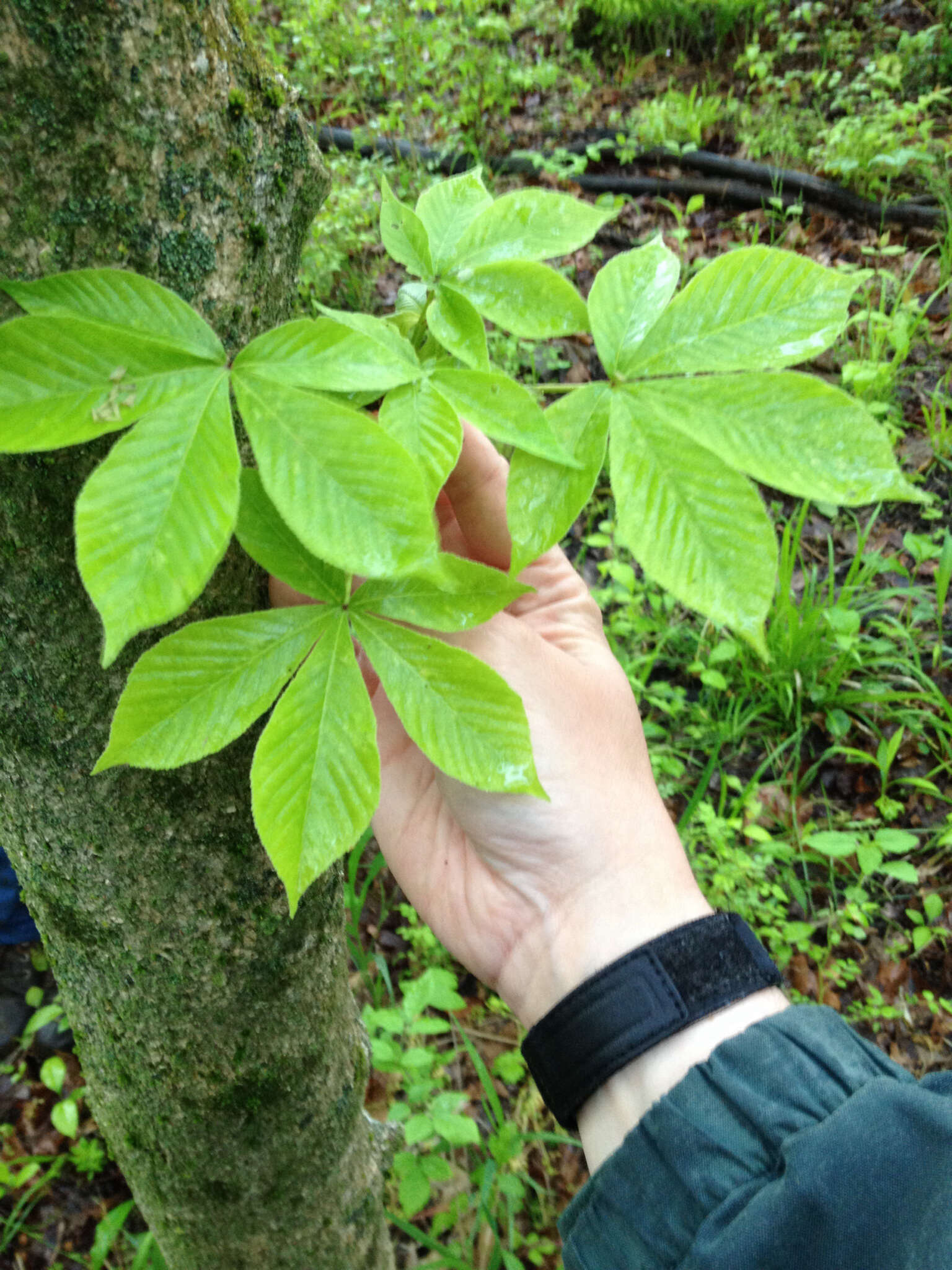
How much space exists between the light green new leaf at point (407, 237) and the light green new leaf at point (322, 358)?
9.2 inches

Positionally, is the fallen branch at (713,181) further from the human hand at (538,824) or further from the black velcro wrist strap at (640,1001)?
the black velcro wrist strap at (640,1001)

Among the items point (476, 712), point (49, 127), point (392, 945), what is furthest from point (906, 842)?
point (49, 127)

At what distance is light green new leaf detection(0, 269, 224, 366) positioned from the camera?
64 centimetres

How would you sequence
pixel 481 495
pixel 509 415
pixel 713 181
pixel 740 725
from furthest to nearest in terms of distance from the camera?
pixel 713 181
pixel 740 725
pixel 481 495
pixel 509 415

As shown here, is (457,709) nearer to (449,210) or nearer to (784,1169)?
(449,210)

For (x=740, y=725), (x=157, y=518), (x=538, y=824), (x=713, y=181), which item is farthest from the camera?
(x=713, y=181)

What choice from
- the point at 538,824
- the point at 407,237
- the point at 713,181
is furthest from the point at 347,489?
the point at 713,181

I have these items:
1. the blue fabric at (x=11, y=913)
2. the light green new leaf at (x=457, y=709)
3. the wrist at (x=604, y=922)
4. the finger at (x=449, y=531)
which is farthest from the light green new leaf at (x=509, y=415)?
the blue fabric at (x=11, y=913)

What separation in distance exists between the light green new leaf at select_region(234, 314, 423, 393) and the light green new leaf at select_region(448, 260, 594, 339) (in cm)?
18

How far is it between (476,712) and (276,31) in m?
6.17

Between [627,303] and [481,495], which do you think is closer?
[627,303]

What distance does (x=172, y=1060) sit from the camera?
1.18 meters

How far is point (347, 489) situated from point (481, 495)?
538 mm

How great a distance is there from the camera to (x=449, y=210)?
0.92 meters
